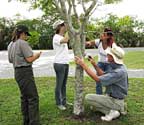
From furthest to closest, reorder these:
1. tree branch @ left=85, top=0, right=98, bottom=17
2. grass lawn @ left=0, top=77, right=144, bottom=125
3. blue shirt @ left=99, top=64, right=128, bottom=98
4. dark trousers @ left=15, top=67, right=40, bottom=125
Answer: grass lawn @ left=0, top=77, right=144, bottom=125 < tree branch @ left=85, top=0, right=98, bottom=17 < blue shirt @ left=99, top=64, right=128, bottom=98 < dark trousers @ left=15, top=67, right=40, bottom=125

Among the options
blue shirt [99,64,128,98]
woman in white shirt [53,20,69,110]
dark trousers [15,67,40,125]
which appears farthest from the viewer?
woman in white shirt [53,20,69,110]

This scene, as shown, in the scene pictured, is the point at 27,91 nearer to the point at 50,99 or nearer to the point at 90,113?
the point at 90,113

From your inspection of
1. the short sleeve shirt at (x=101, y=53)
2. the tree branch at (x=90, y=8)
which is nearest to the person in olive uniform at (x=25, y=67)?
the tree branch at (x=90, y=8)

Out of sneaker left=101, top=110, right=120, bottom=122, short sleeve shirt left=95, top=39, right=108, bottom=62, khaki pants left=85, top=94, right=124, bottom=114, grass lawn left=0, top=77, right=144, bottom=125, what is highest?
short sleeve shirt left=95, top=39, right=108, bottom=62

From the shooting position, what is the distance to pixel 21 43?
5.82m

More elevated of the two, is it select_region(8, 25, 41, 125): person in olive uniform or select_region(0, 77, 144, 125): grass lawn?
select_region(8, 25, 41, 125): person in olive uniform

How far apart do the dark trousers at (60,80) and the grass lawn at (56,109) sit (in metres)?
0.19

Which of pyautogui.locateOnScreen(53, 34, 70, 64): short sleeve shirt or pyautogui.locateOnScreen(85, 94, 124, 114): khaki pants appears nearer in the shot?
pyautogui.locateOnScreen(85, 94, 124, 114): khaki pants

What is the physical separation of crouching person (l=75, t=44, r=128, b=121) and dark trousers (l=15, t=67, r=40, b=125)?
810 millimetres

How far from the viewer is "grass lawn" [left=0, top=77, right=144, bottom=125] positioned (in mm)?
6516

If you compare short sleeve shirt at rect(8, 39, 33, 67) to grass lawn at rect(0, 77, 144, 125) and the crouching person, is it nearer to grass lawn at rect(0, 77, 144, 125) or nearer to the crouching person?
the crouching person

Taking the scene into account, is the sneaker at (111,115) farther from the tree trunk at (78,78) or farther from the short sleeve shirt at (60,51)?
the short sleeve shirt at (60,51)

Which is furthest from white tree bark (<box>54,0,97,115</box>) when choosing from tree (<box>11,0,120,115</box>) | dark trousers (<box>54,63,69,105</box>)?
dark trousers (<box>54,63,69,105</box>)

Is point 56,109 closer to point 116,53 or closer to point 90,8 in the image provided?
point 116,53
